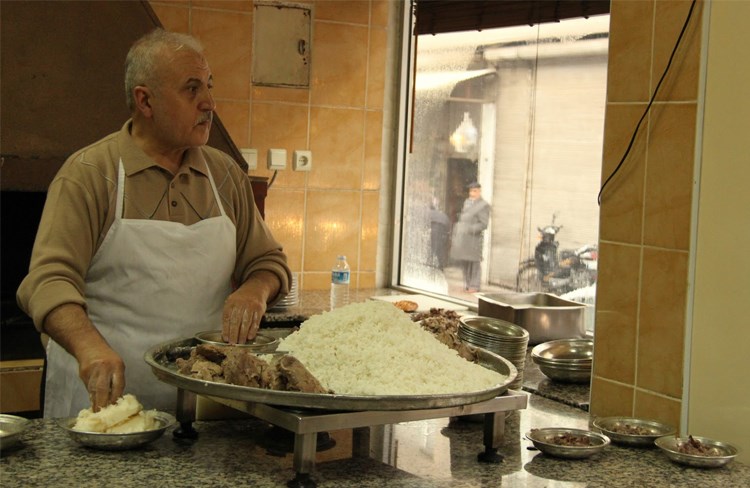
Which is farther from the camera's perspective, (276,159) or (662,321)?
(276,159)

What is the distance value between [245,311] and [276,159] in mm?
2374

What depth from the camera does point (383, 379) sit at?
5.54 ft

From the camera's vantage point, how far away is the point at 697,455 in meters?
1.89

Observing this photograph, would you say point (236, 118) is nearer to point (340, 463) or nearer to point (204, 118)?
point (204, 118)

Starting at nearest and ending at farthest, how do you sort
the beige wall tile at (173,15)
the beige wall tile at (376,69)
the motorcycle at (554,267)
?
the motorcycle at (554,267)
the beige wall tile at (173,15)
the beige wall tile at (376,69)

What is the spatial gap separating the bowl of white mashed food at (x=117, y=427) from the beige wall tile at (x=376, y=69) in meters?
3.15

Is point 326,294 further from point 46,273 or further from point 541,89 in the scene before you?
point 46,273

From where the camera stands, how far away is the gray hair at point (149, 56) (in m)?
2.51

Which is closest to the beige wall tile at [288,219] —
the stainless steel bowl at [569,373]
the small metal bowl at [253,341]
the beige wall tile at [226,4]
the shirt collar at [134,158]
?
the beige wall tile at [226,4]

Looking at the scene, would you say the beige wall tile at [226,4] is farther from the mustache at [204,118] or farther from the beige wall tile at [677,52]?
the beige wall tile at [677,52]

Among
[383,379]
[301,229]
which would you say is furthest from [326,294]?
[383,379]

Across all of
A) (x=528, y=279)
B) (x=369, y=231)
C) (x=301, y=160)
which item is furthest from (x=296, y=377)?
(x=369, y=231)

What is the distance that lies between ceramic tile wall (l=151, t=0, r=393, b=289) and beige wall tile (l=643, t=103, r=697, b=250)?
2654 millimetres

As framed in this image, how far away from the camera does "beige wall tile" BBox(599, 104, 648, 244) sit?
87.8 inches
